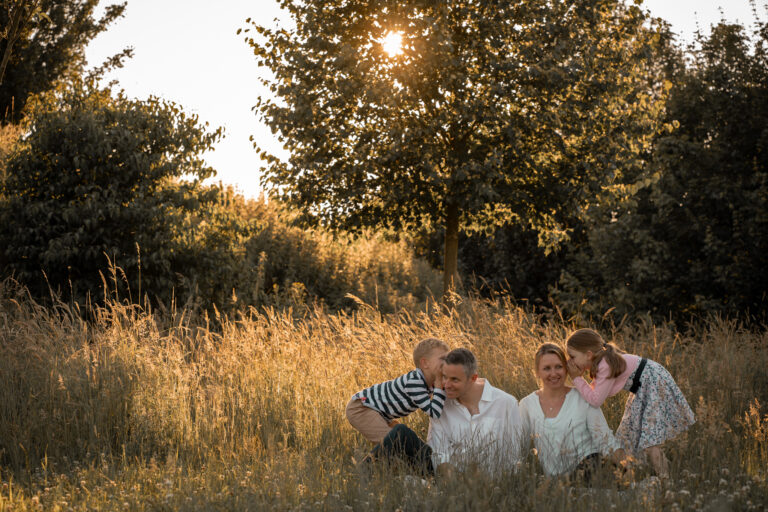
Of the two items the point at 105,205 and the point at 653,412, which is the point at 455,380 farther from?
the point at 105,205

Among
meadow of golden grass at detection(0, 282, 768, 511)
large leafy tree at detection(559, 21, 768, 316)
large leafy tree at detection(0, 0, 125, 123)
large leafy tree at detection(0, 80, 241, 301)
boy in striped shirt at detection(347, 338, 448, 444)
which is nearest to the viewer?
meadow of golden grass at detection(0, 282, 768, 511)

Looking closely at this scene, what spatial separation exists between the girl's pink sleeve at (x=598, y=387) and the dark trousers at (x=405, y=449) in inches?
43.2

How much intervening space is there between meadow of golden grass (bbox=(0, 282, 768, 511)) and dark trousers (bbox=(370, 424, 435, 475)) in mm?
252

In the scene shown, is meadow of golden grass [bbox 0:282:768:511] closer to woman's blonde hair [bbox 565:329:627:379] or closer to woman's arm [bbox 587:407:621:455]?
woman's arm [bbox 587:407:621:455]

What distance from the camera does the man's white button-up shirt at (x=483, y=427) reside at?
4594 mm

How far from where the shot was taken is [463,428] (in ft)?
16.0

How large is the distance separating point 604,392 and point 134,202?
25.1 feet

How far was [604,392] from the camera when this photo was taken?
16.0 feet

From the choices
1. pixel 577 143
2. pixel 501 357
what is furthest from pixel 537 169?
pixel 501 357

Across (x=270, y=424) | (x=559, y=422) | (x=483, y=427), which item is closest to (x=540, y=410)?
(x=559, y=422)

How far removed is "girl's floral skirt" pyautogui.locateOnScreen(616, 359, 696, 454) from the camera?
4.96 meters

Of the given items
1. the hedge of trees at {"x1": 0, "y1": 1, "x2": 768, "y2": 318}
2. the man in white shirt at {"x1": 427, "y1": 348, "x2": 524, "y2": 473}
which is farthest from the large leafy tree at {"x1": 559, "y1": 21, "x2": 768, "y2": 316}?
the man in white shirt at {"x1": 427, "y1": 348, "x2": 524, "y2": 473}

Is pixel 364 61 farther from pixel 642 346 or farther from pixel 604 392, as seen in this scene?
pixel 604 392

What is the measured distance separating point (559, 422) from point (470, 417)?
59 centimetres
